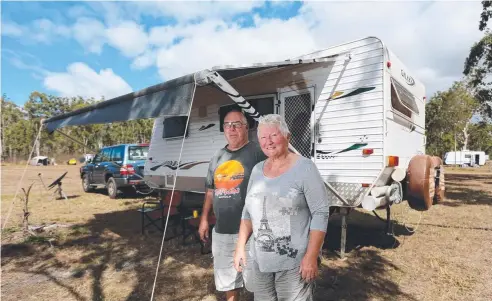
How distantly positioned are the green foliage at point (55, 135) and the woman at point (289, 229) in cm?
4419

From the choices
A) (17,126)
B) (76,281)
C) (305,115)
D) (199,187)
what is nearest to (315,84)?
(305,115)

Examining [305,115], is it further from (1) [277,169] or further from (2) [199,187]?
(1) [277,169]

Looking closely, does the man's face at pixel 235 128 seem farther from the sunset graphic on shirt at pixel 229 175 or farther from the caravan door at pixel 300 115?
the caravan door at pixel 300 115

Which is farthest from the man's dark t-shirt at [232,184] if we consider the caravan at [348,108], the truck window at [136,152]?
the truck window at [136,152]

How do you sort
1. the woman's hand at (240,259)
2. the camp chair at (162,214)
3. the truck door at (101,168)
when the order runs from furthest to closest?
the truck door at (101,168) < the camp chair at (162,214) < the woman's hand at (240,259)

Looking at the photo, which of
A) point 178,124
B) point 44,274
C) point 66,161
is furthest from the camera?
point 66,161

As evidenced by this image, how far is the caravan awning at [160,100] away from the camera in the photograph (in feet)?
9.85

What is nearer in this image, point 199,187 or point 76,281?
point 76,281

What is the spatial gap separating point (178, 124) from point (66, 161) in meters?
50.7

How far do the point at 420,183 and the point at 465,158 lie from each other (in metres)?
45.2

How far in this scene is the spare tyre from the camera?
4359 millimetres

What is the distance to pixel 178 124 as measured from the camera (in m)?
7.03

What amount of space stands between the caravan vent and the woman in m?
2.94

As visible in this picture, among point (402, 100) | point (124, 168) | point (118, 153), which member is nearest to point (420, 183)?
point (402, 100)
